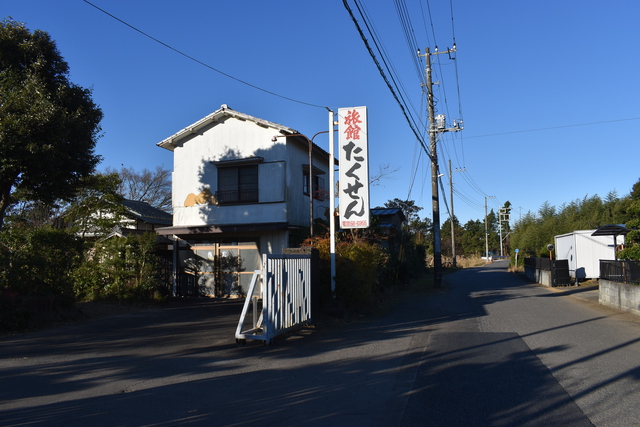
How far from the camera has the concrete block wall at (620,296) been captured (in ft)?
41.3

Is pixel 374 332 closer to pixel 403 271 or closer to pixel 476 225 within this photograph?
pixel 403 271

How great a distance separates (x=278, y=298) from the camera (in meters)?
9.08

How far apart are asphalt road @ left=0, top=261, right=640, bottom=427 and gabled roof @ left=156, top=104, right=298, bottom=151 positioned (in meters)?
8.22

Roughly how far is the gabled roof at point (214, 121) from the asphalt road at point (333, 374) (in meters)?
8.22

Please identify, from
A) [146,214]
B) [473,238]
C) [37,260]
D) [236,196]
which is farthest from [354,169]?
[473,238]

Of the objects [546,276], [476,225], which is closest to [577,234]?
[546,276]

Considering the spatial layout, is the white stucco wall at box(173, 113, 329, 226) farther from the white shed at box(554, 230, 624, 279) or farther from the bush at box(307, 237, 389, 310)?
the white shed at box(554, 230, 624, 279)

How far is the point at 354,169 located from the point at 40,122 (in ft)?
24.6

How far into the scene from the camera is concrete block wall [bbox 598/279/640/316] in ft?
41.3

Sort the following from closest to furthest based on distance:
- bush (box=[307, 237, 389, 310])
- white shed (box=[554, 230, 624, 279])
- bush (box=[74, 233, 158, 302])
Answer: bush (box=[307, 237, 389, 310]) → bush (box=[74, 233, 158, 302]) → white shed (box=[554, 230, 624, 279])

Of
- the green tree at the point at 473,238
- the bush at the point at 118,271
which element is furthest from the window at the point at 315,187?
the green tree at the point at 473,238

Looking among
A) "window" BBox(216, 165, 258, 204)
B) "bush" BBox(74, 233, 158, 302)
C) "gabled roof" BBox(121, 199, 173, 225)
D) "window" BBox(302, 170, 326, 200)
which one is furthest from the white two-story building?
"gabled roof" BBox(121, 199, 173, 225)

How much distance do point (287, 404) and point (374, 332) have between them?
523 cm

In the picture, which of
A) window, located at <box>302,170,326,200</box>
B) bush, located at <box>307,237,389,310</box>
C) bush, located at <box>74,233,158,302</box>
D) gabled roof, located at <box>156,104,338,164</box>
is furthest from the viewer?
window, located at <box>302,170,326,200</box>
